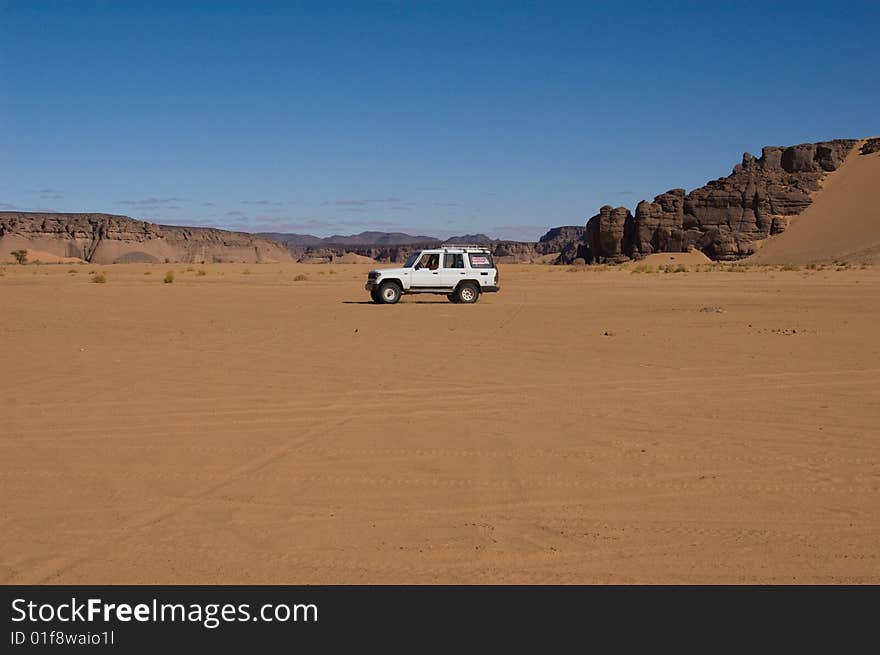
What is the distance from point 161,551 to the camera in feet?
16.7

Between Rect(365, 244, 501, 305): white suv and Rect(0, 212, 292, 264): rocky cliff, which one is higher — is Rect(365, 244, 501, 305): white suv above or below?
below

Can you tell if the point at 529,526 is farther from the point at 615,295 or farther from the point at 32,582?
the point at 615,295

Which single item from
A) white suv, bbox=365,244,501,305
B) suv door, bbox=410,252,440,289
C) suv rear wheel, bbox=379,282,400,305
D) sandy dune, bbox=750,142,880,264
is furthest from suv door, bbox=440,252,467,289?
sandy dune, bbox=750,142,880,264

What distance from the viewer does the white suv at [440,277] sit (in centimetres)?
2781

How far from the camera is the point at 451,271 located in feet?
91.8

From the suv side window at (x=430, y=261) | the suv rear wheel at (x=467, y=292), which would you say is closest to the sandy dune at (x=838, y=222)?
the suv rear wheel at (x=467, y=292)

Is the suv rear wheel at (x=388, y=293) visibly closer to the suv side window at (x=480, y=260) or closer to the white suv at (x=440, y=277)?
the white suv at (x=440, y=277)

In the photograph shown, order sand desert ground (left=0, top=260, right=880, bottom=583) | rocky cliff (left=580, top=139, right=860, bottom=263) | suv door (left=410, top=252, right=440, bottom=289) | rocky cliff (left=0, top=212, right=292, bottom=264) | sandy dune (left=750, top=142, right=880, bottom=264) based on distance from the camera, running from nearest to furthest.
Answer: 1. sand desert ground (left=0, top=260, right=880, bottom=583)
2. suv door (left=410, top=252, right=440, bottom=289)
3. sandy dune (left=750, top=142, right=880, bottom=264)
4. rocky cliff (left=580, top=139, right=860, bottom=263)
5. rocky cliff (left=0, top=212, right=292, bottom=264)

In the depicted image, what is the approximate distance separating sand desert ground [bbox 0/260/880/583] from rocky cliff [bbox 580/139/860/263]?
9307 centimetres

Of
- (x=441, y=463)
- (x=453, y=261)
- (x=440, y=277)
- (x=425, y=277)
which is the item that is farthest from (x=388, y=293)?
(x=441, y=463)

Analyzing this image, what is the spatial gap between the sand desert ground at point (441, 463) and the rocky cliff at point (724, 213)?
3664 inches

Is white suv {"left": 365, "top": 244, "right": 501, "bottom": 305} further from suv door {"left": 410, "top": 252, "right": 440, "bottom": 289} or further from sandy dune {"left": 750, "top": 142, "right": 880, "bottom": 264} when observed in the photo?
sandy dune {"left": 750, "top": 142, "right": 880, "bottom": 264}

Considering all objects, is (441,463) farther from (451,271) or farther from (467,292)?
(467,292)

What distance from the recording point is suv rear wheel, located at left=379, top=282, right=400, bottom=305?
91.0 ft
